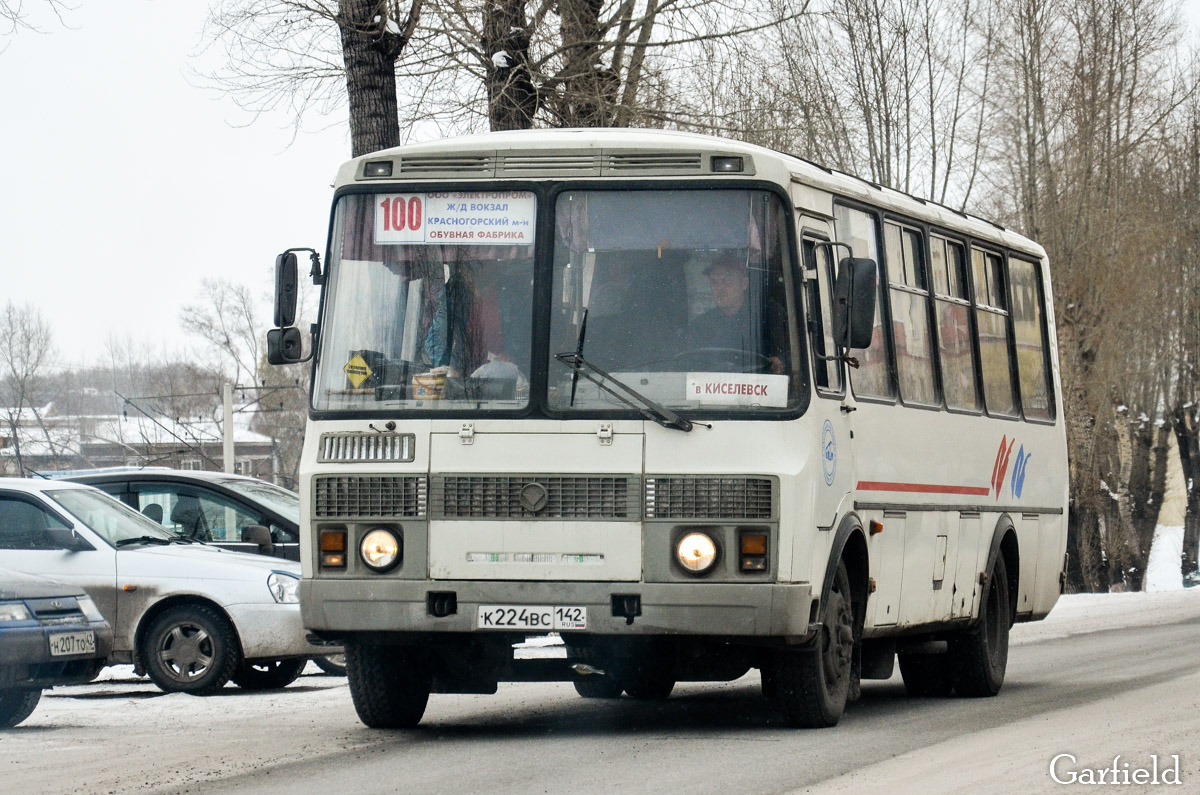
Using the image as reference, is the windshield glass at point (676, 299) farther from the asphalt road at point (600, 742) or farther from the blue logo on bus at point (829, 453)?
the asphalt road at point (600, 742)

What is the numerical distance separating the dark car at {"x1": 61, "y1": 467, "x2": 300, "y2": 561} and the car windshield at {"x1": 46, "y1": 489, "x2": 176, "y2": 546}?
3.86 ft

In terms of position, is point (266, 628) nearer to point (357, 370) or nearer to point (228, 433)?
point (357, 370)

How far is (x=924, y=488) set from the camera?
11.3 metres

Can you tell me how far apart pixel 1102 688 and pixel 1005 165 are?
27.1 meters

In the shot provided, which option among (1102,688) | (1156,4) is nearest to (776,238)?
(1102,688)

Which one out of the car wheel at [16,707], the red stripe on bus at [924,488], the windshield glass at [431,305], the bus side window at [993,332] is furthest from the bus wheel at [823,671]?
the car wheel at [16,707]

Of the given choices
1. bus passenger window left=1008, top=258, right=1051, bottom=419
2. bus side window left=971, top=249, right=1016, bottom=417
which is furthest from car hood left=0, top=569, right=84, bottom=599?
bus passenger window left=1008, top=258, right=1051, bottom=419

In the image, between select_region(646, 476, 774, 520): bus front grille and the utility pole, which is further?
the utility pole

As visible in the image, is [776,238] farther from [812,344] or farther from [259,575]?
[259,575]

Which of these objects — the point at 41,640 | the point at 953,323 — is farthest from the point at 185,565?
the point at 953,323

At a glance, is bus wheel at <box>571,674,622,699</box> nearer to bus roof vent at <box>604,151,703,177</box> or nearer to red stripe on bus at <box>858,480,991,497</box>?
red stripe on bus at <box>858,480,991,497</box>

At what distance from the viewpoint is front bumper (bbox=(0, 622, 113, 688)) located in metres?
10.8

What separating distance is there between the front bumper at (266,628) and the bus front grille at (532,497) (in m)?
4.71

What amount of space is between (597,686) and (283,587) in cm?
399
